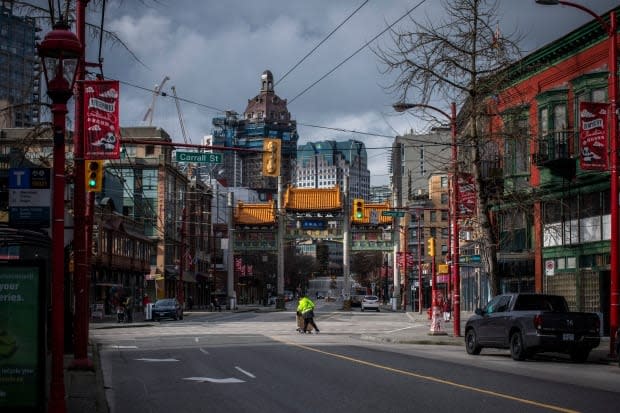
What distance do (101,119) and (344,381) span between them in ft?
27.8

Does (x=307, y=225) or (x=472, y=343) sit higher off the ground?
(x=307, y=225)

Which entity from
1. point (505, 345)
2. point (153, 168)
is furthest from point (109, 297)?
point (505, 345)

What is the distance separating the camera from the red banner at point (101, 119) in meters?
19.3

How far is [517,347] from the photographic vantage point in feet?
74.8

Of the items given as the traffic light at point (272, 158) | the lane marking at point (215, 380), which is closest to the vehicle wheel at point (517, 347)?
the lane marking at point (215, 380)

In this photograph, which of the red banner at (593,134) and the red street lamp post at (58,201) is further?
the red banner at (593,134)

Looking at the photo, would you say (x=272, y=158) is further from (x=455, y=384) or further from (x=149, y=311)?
(x=149, y=311)

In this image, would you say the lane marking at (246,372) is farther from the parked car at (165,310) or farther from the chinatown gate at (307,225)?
the chinatown gate at (307,225)

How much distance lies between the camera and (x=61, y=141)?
11141mm

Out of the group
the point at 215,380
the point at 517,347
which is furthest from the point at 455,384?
the point at 517,347

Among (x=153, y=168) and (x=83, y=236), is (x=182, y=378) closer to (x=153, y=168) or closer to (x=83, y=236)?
(x=83, y=236)

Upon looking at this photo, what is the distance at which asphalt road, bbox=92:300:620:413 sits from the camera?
13.0m

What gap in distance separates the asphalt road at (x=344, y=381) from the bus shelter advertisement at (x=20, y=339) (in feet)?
9.20

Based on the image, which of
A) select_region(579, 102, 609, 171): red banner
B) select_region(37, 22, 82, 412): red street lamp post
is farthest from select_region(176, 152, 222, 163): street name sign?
select_region(37, 22, 82, 412): red street lamp post
